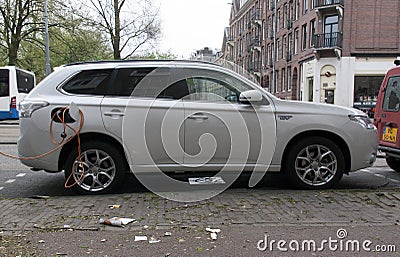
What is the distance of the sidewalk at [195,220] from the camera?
135 inches

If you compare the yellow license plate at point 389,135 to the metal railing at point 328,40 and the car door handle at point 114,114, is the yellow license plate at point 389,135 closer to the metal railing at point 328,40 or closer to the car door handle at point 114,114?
the car door handle at point 114,114

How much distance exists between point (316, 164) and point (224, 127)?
1.45m

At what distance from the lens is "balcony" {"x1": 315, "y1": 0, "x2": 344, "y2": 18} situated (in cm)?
3105

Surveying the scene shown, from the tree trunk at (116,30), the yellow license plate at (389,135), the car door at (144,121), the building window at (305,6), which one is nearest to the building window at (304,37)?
the building window at (305,6)

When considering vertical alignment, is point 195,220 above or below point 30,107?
below

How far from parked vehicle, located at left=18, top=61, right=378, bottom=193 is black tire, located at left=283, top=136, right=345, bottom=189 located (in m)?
0.01

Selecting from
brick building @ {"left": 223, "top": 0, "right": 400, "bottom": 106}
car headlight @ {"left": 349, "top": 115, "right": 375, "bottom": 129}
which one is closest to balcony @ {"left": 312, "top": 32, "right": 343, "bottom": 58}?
brick building @ {"left": 223, "top": 0, "right": 400, "bottom": 106}

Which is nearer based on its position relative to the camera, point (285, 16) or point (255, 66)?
point (285, 16)

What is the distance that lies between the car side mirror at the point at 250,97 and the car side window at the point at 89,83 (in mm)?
1883

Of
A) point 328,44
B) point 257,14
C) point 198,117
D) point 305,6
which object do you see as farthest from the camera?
point 257,14

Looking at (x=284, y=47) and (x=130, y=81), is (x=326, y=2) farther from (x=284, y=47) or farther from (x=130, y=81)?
(x=130, y=81)

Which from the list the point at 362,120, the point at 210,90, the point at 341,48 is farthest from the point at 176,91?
the point at 341,48

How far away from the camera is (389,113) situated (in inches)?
275

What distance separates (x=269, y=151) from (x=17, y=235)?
3275 millimetres
